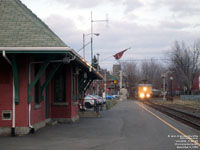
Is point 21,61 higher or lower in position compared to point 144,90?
higher

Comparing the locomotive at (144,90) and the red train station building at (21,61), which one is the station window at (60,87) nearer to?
the red train station building at (21,61)

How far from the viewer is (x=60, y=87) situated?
18703mm

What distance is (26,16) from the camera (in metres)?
14.0

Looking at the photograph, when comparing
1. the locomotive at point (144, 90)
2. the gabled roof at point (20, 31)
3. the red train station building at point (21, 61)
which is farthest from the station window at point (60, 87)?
the locomotive at point (144, 90)

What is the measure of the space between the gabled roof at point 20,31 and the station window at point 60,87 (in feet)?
17.0

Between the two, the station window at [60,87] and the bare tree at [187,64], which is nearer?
the station window at [60,87]

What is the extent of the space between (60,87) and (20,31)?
6147 millimetres

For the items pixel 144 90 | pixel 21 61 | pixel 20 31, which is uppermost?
pixel 20 31

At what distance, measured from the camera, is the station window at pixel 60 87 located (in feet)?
61.2

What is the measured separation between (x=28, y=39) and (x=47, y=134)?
12.5 feet

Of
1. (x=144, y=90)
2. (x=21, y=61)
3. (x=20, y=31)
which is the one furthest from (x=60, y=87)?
(x=144, y=90)

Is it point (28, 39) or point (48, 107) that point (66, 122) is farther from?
point (28, 39)

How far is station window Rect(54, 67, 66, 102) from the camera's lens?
18.6m

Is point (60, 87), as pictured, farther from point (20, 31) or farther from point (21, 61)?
point (20, 31)
